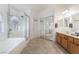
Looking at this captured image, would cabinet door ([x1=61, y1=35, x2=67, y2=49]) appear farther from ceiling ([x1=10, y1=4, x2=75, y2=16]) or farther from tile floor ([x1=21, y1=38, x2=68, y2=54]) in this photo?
ceiling ([x1=10, y1=4, x2=75, y2=16])

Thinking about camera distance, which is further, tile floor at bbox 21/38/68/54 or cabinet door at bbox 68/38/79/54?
cabinet door at bbox 68/38/79/54

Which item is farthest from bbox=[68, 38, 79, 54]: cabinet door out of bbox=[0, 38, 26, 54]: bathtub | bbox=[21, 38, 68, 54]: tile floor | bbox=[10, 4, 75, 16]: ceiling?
bbox=[0, 38, 26, 54]: bathtub

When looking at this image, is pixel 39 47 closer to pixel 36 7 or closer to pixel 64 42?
pixel 36 7

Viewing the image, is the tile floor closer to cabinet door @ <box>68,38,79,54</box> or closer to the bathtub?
the bathtub

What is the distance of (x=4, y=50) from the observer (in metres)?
3.10

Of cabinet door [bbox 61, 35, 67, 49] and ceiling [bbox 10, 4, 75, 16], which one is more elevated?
ceiling [bbox 10, 4, 75, 16]

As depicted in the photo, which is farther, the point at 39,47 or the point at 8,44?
the point at 39,47

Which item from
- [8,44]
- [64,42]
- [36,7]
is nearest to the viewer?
[8,44]

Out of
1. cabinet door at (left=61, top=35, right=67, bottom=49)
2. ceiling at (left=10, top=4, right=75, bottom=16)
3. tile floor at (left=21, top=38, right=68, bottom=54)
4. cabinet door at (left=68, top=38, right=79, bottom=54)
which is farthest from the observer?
cabinet door at (left=61, top=35, right=67, bottom=49)

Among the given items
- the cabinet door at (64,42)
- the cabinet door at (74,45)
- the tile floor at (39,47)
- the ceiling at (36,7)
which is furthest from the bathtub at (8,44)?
the cabinet door at (64,42)

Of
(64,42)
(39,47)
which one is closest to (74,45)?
(64,42)

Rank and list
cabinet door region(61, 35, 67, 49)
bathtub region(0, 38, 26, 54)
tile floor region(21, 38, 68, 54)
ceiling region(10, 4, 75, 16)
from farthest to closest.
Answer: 1. cabinet door region(61, 35, 67, 49)
2. tile floor region(21, 38, 68, 54)
3. ceiling region(10, 4, 75, 16)
4. bathtub region(0, 38, 26, 54)
